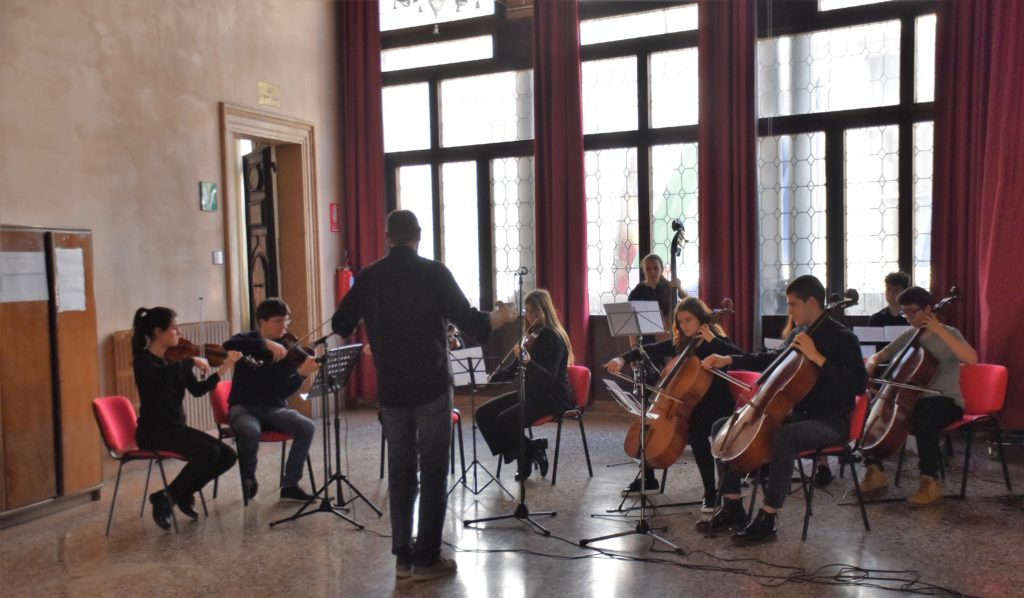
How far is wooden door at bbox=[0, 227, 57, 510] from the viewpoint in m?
4.39

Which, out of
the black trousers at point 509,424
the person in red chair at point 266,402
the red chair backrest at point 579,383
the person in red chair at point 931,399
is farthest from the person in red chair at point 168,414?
the person in red chair at point 931,399

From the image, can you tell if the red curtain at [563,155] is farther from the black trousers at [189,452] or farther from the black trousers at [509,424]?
the black trousers at [189,452]

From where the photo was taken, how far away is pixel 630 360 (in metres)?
4.61

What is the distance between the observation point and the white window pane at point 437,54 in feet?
25.0

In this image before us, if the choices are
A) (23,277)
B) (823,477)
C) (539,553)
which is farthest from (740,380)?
(23,277)

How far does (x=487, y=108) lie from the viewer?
7.67 m

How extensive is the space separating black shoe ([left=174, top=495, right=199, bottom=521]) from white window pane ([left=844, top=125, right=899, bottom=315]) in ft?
15.4

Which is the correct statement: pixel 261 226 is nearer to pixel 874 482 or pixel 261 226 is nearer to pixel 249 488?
pixel 249 488

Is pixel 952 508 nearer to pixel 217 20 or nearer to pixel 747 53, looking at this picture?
pixel 747 53

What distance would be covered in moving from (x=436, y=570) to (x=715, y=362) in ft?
5.26

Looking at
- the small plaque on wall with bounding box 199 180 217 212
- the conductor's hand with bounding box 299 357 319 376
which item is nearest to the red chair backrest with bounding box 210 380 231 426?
the conductor's hand with bounding box 299 357 319 376

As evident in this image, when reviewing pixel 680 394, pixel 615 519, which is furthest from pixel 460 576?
pixel 680 394

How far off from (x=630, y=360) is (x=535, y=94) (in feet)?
10.8

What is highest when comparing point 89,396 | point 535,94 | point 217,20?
point 217,20
